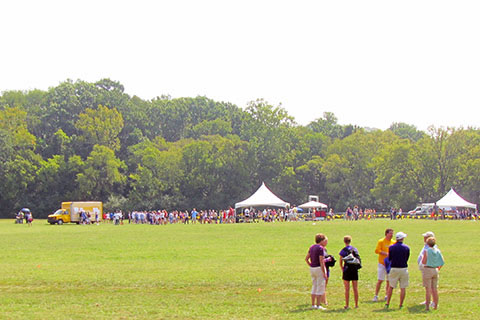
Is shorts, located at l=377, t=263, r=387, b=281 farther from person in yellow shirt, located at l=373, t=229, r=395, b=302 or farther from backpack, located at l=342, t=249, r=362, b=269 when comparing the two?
backpack, located at l=342, t=249, r=362, b=269

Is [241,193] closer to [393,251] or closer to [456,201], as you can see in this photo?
[456,201]

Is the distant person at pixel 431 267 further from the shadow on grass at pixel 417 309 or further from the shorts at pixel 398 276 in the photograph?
the shorts at pixel 398 276

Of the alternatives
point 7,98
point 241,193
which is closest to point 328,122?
point 241,193

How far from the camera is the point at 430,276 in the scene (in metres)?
13.0

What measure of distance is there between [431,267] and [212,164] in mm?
80505

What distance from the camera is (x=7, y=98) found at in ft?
376

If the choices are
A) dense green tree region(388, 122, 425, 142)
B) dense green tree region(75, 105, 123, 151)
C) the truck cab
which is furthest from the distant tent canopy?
dense green tree region(388, 122, 425, 142)

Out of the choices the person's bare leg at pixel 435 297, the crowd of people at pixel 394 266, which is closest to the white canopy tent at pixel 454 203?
the crowd of people at pixel 394 266

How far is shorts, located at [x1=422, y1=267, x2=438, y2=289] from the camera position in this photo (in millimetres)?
12953

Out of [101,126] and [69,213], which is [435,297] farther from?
[101,126]

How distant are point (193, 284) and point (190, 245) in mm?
13566

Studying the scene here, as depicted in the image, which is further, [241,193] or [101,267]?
[241,193]

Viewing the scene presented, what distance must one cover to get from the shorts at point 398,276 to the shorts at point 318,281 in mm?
1382

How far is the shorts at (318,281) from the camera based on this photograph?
13.2 m
